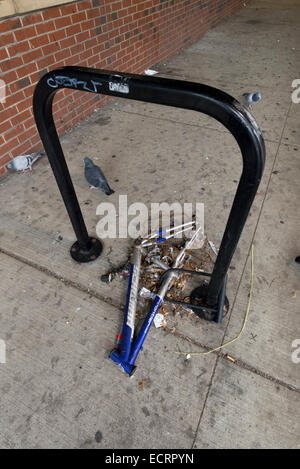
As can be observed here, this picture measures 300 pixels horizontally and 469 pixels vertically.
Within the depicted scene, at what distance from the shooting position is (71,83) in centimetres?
116

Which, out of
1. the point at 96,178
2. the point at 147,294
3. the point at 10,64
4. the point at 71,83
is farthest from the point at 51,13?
the point at 147,294

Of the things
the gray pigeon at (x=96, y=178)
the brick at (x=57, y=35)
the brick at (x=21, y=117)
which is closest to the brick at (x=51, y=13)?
the brick at (x=57, y=35)

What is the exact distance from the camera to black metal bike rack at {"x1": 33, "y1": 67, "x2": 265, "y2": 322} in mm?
950

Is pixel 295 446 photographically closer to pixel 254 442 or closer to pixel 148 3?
pixel 254 442

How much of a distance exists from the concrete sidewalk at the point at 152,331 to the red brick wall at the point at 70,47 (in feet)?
1.20

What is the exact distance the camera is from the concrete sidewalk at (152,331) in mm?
1313

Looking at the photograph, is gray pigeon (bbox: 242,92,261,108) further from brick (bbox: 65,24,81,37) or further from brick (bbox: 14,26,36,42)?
brick (bbox: 14,26,36,42)

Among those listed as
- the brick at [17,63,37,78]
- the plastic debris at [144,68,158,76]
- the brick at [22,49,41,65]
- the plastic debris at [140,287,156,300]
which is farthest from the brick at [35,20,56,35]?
the plastic debris at [140,287,156,300]

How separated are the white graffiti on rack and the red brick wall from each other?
1.57 meters

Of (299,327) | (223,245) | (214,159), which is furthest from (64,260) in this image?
(214,159)

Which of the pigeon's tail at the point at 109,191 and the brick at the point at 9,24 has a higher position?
the brick at the point at 9,24

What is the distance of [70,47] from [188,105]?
2.60 meters

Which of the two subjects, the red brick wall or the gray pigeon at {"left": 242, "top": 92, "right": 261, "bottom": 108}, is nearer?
the red brick wall

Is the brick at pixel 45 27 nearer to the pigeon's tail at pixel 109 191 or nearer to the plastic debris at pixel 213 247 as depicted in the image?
the pigeon's tail at pixel 109 191
